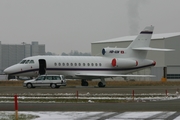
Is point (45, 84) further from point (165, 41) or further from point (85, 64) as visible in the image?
point (165, 41)

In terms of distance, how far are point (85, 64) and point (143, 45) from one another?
8.06 meters

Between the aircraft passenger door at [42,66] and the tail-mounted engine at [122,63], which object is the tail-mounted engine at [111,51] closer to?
the tail-mounted engine at [122,63]

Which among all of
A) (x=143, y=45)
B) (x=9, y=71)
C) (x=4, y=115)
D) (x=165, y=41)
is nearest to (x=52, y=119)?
(x=4, y=115)

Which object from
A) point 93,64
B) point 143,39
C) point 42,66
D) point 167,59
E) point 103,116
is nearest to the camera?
point 103,116

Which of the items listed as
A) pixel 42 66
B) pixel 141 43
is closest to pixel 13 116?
pixel 42 66

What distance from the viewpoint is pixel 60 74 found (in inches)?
2039

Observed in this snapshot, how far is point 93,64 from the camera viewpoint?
5397 centimetres

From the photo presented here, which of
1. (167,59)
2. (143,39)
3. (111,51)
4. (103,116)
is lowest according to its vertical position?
(103,116)

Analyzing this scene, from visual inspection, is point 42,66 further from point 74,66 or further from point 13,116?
point 13,116

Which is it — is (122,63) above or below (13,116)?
above

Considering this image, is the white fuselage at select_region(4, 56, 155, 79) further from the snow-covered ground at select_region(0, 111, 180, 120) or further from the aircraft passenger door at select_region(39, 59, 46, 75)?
the snow-covered ground at select_region(0, 111, 180, 120)

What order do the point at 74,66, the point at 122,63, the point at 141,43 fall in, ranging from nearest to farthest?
the point at 74,66 → the point at 122,63 → the point at 141,43

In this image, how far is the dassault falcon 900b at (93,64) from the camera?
50281 millimetres

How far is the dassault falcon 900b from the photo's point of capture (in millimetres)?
50281
